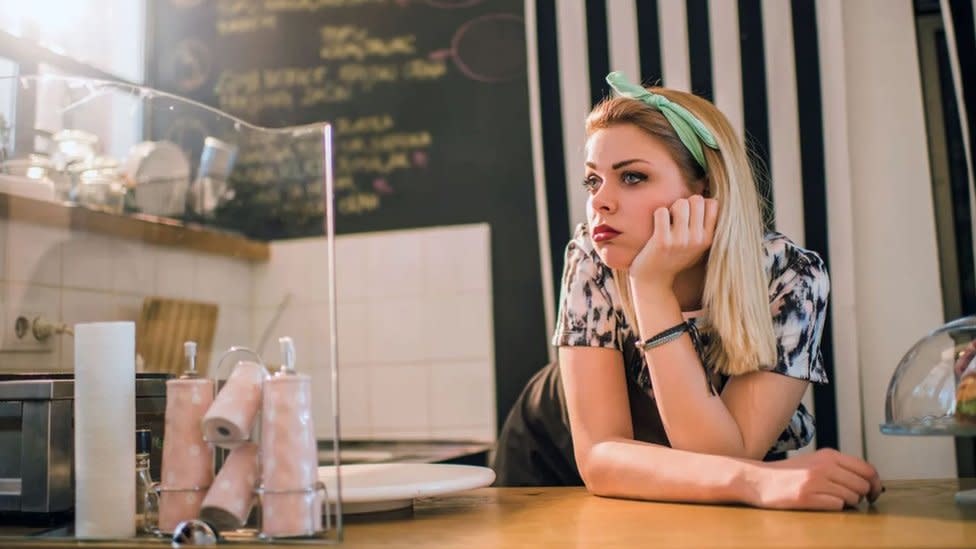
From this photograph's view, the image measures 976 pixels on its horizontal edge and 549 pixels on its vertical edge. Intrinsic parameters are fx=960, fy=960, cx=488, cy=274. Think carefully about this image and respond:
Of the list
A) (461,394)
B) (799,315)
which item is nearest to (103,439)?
(799,315)

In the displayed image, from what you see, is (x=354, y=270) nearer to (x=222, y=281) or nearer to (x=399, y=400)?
(x=399, y=400)

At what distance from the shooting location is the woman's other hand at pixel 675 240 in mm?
1373

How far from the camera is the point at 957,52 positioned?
247 centimetres

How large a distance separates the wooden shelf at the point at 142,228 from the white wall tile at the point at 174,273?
0.03 metres

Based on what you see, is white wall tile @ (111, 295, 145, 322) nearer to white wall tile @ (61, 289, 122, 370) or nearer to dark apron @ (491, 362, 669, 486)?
white wall tile @ (61, 289, 122, 370)

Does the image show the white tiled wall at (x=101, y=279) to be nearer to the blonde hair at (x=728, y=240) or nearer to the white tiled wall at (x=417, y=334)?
the white tiled wall at (x=417, y=334)

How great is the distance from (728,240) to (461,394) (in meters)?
1.66

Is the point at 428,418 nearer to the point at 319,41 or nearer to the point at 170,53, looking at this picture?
the point at 319,41

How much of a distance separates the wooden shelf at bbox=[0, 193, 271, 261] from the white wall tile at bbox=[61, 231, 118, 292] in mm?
22

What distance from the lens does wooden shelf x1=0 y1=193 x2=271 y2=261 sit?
1.75 m

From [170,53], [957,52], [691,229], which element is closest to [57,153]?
[691,229]

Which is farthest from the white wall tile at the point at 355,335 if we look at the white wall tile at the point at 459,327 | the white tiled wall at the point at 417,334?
the white wall tile at the point at 459,327

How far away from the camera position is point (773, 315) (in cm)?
145

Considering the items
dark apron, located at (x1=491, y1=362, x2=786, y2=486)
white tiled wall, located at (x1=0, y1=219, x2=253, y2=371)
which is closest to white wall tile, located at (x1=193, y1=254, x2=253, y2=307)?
white tiled wall, located at (x1=0, y1=219, x2=253, y2=371)
